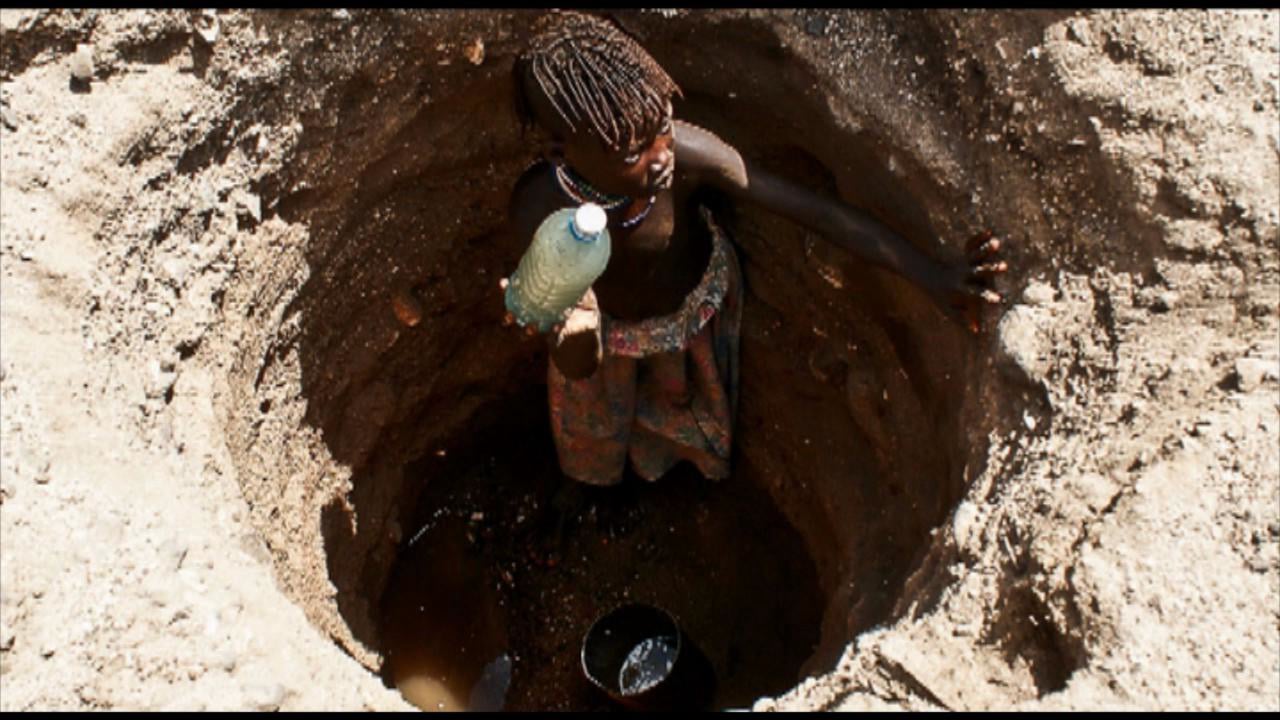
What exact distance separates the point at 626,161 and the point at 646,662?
5.05 feet

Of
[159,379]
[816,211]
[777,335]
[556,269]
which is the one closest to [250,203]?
[159,379]

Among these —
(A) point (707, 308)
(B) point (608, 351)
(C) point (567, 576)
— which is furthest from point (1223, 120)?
(C) point (567, 576)

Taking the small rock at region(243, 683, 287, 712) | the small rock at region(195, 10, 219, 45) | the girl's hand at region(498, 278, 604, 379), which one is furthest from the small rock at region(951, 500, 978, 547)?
the small rock at region(195, 10, 219, 45)

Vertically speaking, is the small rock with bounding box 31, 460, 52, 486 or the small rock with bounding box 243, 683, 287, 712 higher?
the small rock with bounding box 31, 460, 52, 486

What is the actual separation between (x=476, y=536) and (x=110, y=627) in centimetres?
198

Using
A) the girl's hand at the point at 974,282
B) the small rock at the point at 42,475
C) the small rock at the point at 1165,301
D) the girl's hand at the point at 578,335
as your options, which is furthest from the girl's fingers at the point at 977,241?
the small rock at the point at 42,475

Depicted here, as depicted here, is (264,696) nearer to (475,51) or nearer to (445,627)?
(475,51)

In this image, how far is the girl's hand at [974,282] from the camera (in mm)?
2467

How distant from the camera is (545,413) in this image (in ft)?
13.1

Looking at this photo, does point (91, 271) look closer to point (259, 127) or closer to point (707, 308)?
point (259, 127)

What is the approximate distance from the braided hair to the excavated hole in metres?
0.61

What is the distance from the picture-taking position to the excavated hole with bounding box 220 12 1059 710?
9.54 ft

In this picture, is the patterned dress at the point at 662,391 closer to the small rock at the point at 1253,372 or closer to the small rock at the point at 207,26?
the small rock at the point at 207,26

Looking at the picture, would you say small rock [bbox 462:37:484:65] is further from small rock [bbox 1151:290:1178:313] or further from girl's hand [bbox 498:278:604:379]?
small rock [bbox 1151:290:1178:313]
